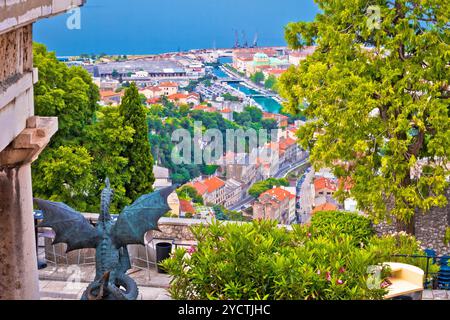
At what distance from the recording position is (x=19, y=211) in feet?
22.6

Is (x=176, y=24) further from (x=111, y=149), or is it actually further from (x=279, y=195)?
(x=111, y=149)

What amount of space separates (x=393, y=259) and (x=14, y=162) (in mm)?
4369

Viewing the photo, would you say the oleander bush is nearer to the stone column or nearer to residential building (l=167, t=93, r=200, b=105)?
the stone column

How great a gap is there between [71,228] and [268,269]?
168cm

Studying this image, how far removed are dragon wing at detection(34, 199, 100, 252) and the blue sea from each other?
156 ft

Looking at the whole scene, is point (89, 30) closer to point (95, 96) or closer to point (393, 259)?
point (95, 96)

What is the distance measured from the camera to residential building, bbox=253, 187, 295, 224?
24.5 metres

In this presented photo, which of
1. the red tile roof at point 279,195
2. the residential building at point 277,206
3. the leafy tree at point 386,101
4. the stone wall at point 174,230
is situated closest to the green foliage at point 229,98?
the residential building at point 277,206

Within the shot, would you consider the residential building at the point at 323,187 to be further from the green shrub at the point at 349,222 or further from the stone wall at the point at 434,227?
the green shrub at the point at 349,222

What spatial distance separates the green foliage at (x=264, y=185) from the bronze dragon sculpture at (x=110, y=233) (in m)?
27.7

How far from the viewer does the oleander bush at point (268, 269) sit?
20.7ft

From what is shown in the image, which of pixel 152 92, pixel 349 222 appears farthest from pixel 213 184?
pixel 349 222

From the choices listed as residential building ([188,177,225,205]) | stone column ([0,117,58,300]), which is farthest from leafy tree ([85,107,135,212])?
residential building ([188,177,225,205])

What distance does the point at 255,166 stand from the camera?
4053 centimetres
